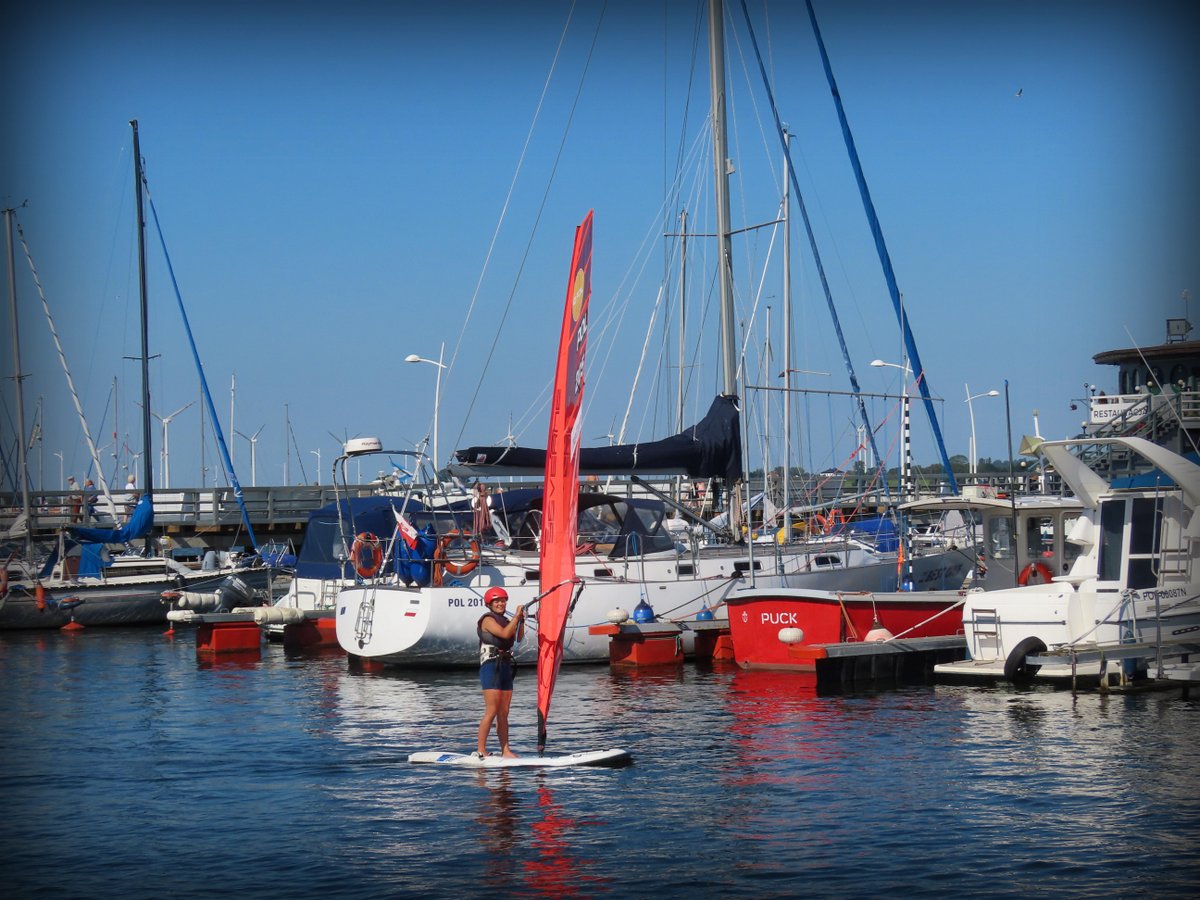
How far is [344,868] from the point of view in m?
12.0

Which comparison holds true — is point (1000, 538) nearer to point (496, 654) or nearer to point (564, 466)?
point (496, 654)

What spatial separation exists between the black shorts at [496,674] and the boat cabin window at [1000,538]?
14049mm

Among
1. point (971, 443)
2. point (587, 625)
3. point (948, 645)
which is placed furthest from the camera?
point (971, 443)

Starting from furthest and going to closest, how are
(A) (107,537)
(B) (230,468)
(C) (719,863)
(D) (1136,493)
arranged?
1. (B) (230,468)
2. (A) (107,537)
3. (D) (1136,493)
4. (C) (719,863)

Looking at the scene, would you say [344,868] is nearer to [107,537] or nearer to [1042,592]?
[1042,592]

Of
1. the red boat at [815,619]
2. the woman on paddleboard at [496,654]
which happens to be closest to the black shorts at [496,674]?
the woman on paddleboard at [496,654]

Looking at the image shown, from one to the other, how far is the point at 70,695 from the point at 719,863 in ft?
50.8

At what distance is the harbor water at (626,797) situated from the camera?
37.9 feet

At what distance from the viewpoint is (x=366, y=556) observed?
28.8 metres

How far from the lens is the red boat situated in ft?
78.9

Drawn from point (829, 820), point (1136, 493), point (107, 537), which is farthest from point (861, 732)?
point (107, 537)

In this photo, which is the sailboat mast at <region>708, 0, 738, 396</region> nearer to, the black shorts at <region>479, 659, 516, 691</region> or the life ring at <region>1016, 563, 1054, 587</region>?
the life ring at <region>1016, 563, 1054, 587</region>

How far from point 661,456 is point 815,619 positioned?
540cm

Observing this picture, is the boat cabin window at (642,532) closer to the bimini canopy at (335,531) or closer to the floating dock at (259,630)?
the bimini canopy at (335,531)
